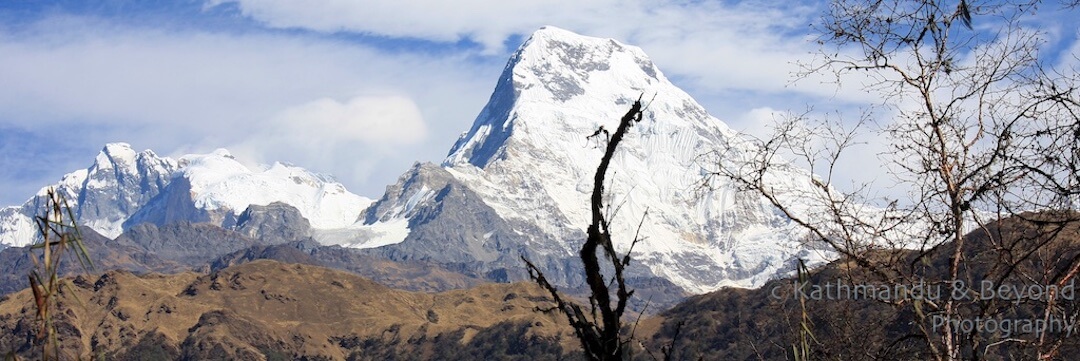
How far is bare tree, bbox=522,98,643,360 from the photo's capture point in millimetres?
9000

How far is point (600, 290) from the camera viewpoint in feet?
29.8

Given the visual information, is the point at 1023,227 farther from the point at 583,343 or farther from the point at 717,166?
the point at 583,343

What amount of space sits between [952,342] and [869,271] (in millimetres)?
1028

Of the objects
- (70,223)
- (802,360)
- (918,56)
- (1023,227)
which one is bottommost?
(802,360)

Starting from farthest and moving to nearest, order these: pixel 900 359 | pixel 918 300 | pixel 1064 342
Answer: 1. pixel 900 359
2. pixel 1064 342
3. pixel 918 300

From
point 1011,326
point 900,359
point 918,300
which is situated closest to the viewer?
point 918,300

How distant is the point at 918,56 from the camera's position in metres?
11.1

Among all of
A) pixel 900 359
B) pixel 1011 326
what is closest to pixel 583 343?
pixel 900 359

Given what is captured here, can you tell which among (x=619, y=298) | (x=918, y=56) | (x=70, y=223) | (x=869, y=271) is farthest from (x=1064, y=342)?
(x=70, y=223)

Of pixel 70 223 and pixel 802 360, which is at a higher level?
pixel 70 223

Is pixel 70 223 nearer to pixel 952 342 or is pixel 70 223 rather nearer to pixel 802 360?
pixel 802 360

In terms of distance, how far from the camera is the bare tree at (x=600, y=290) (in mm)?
9000

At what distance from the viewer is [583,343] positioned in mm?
9148

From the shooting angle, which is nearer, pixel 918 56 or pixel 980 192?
pixel 980 192
